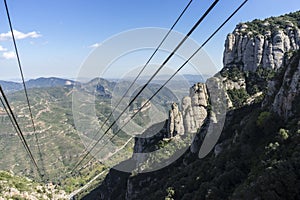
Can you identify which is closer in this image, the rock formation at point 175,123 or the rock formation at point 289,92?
the rock formation at point 289,92

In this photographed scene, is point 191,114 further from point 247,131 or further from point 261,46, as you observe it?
point 247,131

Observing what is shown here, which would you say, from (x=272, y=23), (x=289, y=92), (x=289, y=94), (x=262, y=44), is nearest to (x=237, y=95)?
(x=262, y=44)

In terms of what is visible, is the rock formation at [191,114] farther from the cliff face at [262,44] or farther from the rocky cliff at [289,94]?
the rocky cliff at [289,94]

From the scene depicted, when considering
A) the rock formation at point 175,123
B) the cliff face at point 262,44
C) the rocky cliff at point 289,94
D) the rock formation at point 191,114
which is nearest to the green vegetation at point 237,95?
the rock formation at point 191,114

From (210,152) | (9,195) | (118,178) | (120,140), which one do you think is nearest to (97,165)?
(120,140)

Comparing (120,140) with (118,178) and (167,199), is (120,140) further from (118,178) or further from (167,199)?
(167,199)

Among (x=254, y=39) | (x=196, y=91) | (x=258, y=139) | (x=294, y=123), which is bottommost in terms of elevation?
(x=258, y=139)

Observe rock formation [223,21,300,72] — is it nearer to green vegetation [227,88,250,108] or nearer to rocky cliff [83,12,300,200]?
rocky cliff [83,12,300,200]
